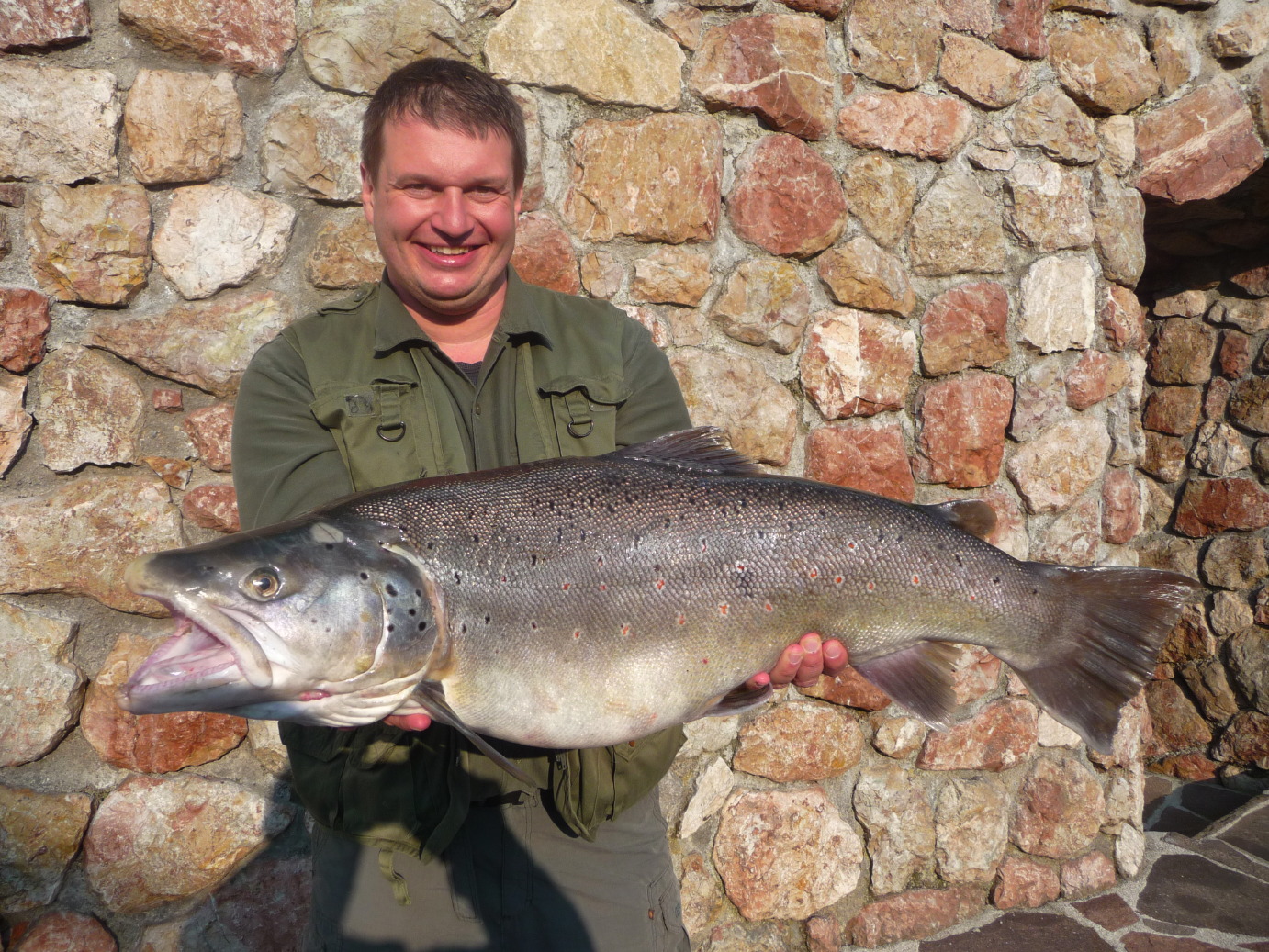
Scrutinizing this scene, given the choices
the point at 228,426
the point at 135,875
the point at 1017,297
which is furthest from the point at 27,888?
the point at 1017,297

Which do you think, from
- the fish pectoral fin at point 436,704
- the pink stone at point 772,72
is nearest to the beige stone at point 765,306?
the pink stone at point 772,72

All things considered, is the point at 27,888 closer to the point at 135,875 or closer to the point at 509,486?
the point at 135,875

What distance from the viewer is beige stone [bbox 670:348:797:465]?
320cm

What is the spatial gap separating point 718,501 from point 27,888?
7.16 feet

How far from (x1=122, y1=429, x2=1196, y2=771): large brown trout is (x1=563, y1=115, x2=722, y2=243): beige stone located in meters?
1.32

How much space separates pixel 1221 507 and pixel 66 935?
5688mm

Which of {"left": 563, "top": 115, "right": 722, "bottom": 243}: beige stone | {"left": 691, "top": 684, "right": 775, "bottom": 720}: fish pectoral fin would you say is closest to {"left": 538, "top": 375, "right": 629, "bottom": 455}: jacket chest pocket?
{"left": 691, "top": 684, "right": 775, "bottom": 720}: fish pectoral fin

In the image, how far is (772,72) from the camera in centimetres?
325

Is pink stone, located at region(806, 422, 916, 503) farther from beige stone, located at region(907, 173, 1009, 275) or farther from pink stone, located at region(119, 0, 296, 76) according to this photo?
pink stone, located at region(119, 0, 296, 76)

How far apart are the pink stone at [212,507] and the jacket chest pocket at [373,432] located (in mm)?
751

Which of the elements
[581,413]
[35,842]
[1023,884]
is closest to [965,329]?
[581,413]

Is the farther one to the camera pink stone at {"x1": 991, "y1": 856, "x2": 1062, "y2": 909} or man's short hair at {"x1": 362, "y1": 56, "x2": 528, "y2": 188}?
pink stone at {"x1": 991, "y1": 856, "x2": 1062, "y2": 909}

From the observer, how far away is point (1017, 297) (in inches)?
146

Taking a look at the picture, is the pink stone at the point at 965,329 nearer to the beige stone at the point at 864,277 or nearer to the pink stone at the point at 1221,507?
the beige stone at the point at 864,277
